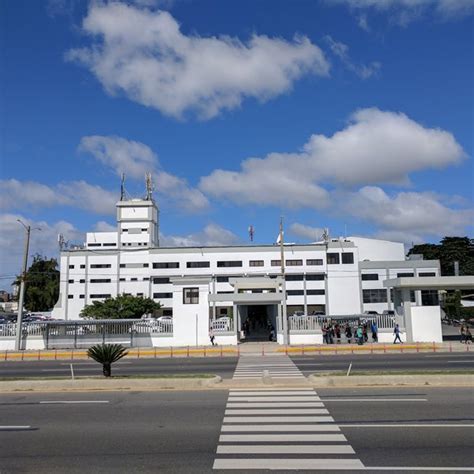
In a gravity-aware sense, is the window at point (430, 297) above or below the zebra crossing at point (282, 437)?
above

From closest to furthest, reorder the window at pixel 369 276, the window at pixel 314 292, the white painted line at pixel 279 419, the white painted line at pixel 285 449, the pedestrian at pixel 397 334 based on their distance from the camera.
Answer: the white painted line at pixel 285 449
the white painted line at pixel 279 419
the pedestrian at pixel 397 334
the window at pixel 369 276
the window at pixel 314 292

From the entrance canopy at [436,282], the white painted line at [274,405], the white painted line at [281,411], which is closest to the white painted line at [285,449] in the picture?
the white painted line at [281,411]

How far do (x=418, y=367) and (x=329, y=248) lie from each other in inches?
2589

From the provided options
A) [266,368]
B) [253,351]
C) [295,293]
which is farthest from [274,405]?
[295,293]

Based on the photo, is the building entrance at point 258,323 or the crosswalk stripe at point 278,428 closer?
the crosswalk stripe at point 278,428

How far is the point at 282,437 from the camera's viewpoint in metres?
9.20

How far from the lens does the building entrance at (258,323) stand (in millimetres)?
40000

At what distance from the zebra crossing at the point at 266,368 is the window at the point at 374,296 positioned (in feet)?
195

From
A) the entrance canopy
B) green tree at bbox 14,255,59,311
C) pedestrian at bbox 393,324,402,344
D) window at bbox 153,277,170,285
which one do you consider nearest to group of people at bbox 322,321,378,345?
pedestrian at bbox 393,324,402,344

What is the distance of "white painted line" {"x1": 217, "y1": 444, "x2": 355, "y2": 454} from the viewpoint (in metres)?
8.27

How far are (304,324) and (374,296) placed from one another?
51.0m

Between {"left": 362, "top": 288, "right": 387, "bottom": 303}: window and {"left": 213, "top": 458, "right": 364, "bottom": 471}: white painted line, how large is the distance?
259ft

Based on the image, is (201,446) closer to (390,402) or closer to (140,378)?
(390,402)

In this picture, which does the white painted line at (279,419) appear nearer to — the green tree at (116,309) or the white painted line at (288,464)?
the white painted line at (288,464)
